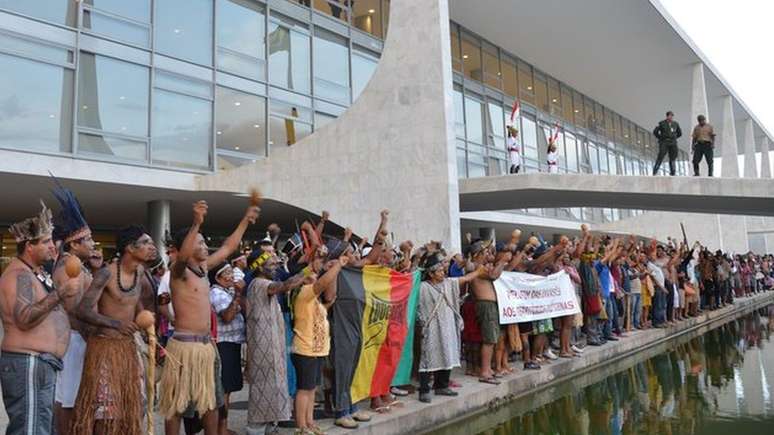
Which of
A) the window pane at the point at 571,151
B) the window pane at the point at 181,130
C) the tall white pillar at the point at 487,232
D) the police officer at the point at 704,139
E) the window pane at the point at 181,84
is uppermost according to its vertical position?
the window pane at the point at 571,151

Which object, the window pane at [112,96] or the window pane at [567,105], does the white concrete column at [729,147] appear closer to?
the window pane at [567,105]

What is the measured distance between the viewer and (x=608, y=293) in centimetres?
1094

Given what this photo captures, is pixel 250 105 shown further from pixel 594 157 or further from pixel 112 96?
pixel 594 157

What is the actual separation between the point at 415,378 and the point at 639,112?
112 ft

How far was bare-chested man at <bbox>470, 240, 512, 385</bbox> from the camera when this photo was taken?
7.64 m

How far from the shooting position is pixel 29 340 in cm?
349

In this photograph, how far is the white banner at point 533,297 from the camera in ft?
26.8

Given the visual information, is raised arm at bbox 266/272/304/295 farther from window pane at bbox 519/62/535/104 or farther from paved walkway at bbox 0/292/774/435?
window pane at bbox 519/62/535/104

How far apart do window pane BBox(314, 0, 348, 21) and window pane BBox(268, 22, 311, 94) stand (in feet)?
4.28

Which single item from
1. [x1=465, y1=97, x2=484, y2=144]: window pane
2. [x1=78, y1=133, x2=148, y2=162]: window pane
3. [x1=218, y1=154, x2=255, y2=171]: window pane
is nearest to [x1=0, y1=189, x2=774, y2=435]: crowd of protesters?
[x1=78, y1=133, x2=148, y2=162]: window pane

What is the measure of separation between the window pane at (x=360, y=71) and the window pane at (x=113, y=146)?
24.3 feet

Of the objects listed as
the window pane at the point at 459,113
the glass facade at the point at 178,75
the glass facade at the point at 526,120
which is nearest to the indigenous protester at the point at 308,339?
the glass facade at the point at 178,75

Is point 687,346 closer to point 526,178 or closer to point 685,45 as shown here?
point 526,178

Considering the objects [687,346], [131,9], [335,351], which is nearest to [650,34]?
[687,346]
